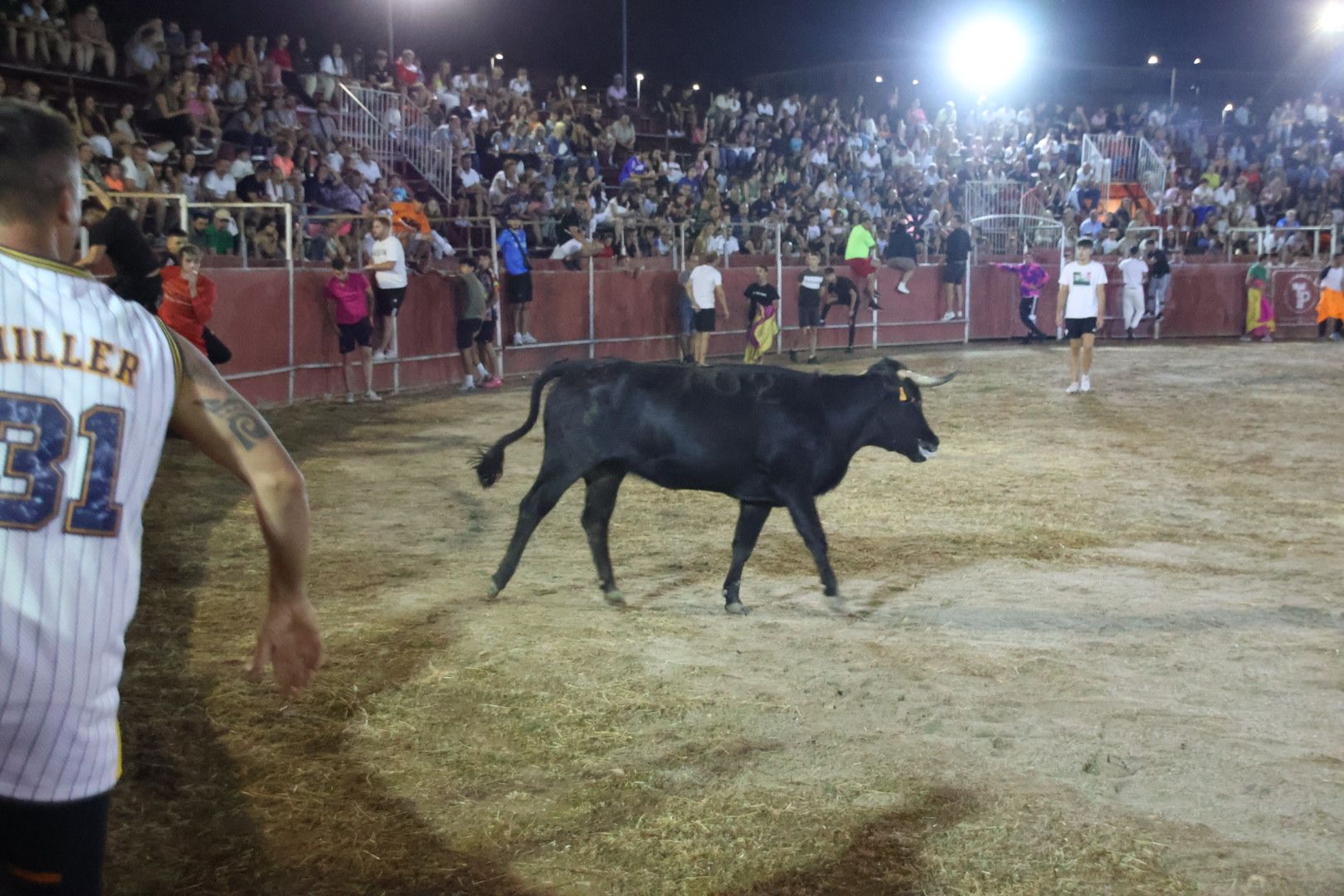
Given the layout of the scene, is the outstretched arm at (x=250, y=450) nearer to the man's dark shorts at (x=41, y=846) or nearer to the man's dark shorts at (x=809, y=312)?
the man's dark shorts at (x=41, y=846)

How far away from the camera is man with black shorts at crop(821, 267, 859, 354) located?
22516 mm

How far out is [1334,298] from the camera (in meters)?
25.4

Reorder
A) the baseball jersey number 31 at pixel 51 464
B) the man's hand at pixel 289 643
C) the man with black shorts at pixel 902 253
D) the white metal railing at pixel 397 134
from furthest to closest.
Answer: the man with black shorts at pixel 902 253, the white metal railing at pixel 397 134, the man's hand at pixel 289 643, the baseball jersey number 31 at pixel 51 464

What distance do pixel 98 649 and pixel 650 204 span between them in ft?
72.8

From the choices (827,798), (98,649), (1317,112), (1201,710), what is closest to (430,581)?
(827,798)

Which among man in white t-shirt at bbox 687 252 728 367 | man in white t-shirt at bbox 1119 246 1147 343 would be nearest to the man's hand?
man in white t-shirt at bbox 687 252 728 367

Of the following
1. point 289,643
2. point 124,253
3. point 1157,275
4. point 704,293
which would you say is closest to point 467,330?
point 704,293

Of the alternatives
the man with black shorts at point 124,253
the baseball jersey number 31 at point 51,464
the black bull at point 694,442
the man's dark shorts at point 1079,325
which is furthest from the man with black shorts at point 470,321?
the baseball jersey number 31 at point 51,464

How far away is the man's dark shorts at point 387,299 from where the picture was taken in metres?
15.5

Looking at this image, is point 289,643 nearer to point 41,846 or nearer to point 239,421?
point 239,421

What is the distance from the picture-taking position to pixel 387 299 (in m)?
15.5

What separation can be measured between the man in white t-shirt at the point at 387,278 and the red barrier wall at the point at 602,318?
39cm

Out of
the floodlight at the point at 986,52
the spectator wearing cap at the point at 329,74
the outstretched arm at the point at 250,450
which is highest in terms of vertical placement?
the floodlight at the point at 986,52

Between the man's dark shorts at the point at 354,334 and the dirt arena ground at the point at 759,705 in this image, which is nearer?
the dirt arena ground at the point at 759,705
